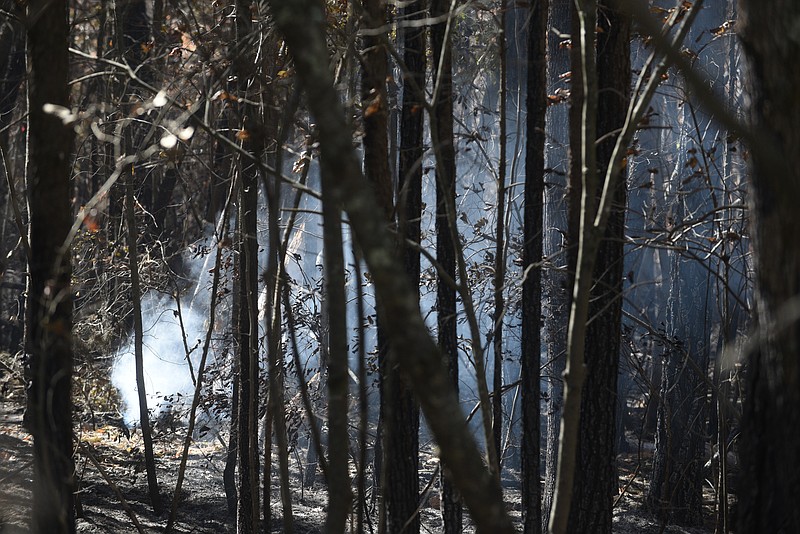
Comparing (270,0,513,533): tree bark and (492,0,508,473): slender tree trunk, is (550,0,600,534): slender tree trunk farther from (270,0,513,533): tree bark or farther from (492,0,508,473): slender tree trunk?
(492,0,508,473): slender tree trunk

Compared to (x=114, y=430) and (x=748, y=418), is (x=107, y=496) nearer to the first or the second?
(x=114, y=430)

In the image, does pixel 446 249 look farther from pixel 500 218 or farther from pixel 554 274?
pixel 554 274

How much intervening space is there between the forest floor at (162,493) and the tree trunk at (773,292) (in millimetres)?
5588

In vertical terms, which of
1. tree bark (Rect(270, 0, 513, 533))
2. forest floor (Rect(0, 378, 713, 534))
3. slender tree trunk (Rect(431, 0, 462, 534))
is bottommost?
forest floor (Rect(0, 378, 713, 534))

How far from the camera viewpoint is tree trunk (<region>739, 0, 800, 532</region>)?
2721 mm

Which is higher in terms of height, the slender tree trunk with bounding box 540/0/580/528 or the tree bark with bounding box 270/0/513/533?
the slender tree trunk with bounding box 540/0/580/528

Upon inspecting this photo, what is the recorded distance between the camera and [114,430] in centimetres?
1400

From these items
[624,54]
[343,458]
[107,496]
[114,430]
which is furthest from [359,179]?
[114,430]

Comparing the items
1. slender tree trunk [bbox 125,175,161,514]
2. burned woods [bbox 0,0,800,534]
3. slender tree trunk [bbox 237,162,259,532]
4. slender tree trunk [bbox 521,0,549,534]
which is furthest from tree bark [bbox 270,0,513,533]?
slender tree trunk [bbox 125,175,161,514]

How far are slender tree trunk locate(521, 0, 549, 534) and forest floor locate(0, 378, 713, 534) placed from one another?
1.16 metres

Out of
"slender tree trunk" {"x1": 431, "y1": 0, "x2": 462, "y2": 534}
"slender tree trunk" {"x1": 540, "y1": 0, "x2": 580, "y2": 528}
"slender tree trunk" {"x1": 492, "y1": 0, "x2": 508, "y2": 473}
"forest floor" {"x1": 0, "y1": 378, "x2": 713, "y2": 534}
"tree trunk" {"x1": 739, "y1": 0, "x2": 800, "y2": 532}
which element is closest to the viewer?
"tree trunk" {"x1": 739, "y1": 0, "x2": 800, "y2": 532}

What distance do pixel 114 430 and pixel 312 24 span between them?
12.7 meters

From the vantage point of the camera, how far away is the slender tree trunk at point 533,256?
26.0 feet

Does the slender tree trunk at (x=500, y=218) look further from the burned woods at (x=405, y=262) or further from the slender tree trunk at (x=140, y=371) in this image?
the slender tree trunk at (x=140, y=371)
